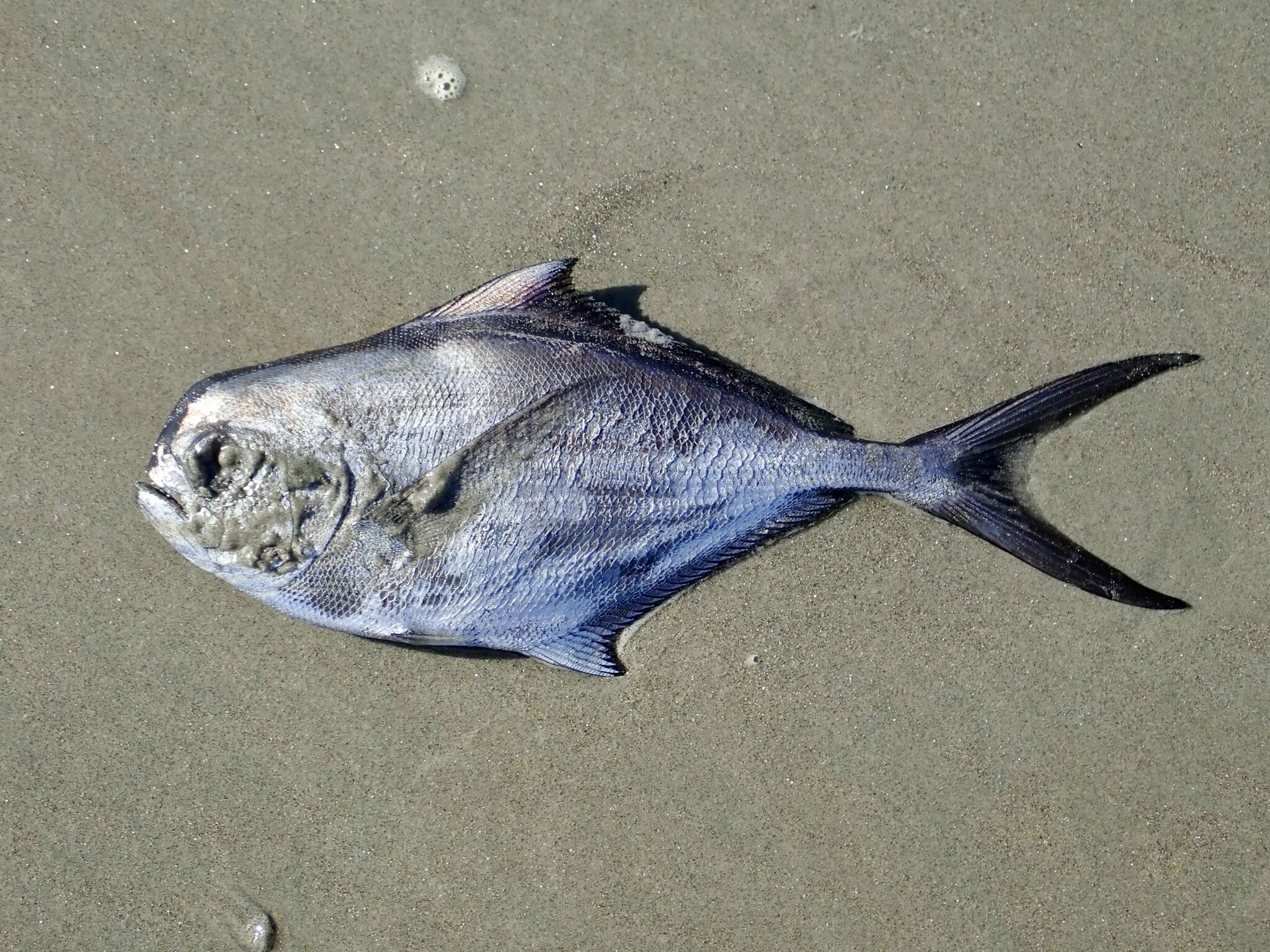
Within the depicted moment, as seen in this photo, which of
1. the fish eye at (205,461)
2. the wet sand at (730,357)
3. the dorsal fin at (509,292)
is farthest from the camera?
the wet sand at (730,357)

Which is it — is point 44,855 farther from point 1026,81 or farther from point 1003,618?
point 1026,81

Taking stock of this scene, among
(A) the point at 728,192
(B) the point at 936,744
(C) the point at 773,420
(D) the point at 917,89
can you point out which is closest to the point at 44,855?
(C) the point at 773,420

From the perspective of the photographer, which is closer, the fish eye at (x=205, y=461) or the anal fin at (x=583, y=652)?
the fish eye at (x=205, y=461)

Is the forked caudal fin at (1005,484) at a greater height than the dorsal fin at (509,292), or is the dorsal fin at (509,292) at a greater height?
the dorsal fin at (509,292)

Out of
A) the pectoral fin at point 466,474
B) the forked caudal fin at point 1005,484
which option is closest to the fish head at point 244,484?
the pectoral fin at point 466,474

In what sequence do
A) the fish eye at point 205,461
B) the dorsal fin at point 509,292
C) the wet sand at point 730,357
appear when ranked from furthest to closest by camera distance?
the wet sand at point 730,357
the dorsal fin at point 509,292
the fish eye at point 205,461

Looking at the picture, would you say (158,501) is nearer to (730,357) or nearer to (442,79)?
(442,79)

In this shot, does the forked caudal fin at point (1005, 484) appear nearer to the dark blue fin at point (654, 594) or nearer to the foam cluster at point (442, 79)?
the dark blue fin at point (654, 594)

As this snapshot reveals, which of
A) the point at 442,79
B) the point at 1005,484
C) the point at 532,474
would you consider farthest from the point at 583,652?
the point at 442,79
